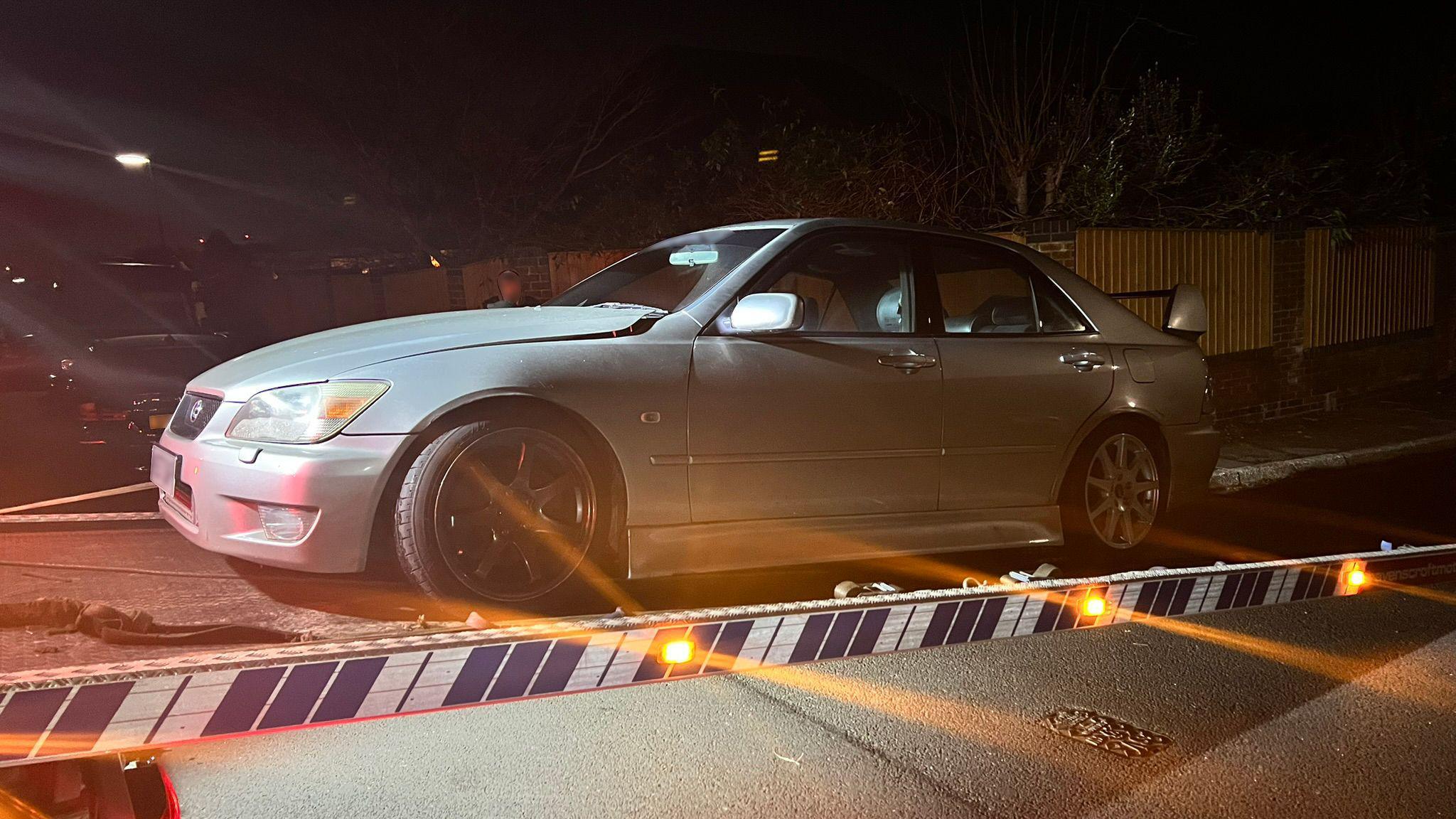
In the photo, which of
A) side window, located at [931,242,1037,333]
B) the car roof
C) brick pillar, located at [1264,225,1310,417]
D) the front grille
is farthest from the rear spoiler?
brick pillar, located at [1264,225,1310,417]

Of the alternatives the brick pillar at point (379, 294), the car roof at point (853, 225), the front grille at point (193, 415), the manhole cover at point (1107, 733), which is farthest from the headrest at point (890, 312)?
the brick pillar at point (379, 294)

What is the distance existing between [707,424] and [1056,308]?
6.27 feet

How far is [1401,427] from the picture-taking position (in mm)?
10148

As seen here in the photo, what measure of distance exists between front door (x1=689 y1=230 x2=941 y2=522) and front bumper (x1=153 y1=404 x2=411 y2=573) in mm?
999

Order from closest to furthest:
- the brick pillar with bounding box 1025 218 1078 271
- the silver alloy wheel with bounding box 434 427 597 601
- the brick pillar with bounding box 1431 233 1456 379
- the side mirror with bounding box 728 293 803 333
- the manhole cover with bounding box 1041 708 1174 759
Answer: the silver alloy wheel with bounding box 434 427 597 601
the manhole cover with bounding box 1041 708 1174 759
the side mirror with bounding box 728 293 803 333
the brick pillar with bounding box 1025 218 1078 271
the brick pillar with bounding box 1431 233 1456 379

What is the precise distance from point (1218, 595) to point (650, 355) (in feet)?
6.13

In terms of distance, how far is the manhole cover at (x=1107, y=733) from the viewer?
3.23 metres

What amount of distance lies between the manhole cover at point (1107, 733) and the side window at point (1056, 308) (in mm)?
1719

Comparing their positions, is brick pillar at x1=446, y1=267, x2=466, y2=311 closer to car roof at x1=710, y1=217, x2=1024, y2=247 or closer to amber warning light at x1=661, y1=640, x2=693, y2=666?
car roof at x1=710, y1=217, x2=1024, y2=247

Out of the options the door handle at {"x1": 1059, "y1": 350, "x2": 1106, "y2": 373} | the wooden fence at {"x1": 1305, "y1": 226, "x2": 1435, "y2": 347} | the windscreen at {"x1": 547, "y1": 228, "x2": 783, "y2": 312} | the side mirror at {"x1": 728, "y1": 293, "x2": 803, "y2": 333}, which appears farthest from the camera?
the wooden fence at {"x1": 1305, "y1": 226, "x2": 1435, "y2": 347}

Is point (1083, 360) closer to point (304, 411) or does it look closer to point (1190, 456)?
point (1190, 456)

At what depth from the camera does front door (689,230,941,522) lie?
3484 millimetres

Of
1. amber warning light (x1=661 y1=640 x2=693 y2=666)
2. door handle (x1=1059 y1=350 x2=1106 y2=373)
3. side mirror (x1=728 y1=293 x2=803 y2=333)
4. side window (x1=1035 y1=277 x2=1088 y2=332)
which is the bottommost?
amber warning light (x1=661 y1=640 x2=693 y2=666)

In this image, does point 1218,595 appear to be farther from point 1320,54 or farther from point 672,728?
point 1320,54
